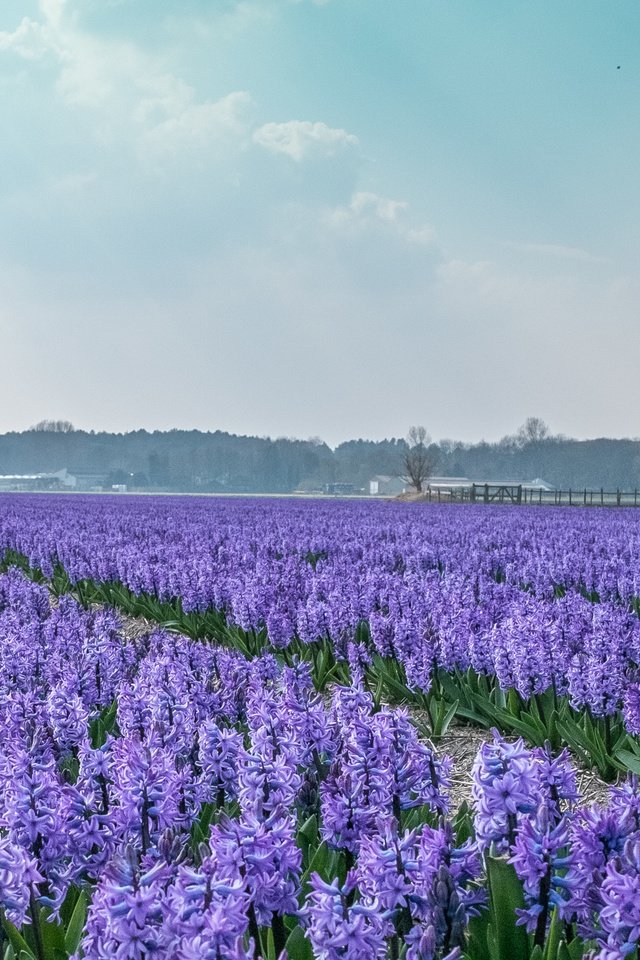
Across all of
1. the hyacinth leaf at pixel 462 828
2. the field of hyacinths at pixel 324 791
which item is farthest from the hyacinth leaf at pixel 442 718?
the hyacinth leaf at pixel 462 828

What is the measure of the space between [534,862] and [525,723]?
3599 millimetres

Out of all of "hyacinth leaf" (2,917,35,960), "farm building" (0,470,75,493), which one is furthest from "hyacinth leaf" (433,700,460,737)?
"farm building" (0,470,75,493)

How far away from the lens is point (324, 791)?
9.02 feet

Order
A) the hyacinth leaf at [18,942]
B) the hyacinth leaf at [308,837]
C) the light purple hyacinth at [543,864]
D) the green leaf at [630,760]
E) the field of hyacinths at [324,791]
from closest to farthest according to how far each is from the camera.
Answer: the field of hyacinths at [324,791] → the light purple hyacinth at [543,864] → the hyacinth leaf at [18,942] → the hyacinth leaf at [308,837] → the green leaf at [630,760]

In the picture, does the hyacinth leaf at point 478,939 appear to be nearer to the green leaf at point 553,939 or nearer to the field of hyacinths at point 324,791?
the field of hyacinths at point 324,791

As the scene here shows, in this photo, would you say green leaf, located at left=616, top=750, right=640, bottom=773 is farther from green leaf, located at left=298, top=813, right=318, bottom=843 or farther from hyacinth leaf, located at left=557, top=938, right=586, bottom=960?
hyacinth leaf, located at left=557, top=938, right=586, bottom=960

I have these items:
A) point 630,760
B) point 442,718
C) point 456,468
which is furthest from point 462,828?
point 456,468

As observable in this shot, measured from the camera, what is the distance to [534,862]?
6.50 ft

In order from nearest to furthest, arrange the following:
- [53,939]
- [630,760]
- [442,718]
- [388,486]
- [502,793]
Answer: [502,793] < [53,939] < [630,760] < [442,718] < [388,486]

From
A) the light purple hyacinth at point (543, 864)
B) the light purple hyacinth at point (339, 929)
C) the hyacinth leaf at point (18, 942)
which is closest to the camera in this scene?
the light purple hyacinth at point (339, 929)

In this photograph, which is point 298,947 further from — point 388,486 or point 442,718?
point 388,486

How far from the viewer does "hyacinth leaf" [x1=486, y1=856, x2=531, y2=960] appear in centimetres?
225

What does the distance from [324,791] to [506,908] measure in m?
0.68

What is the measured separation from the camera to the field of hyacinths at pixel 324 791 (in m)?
1.75
